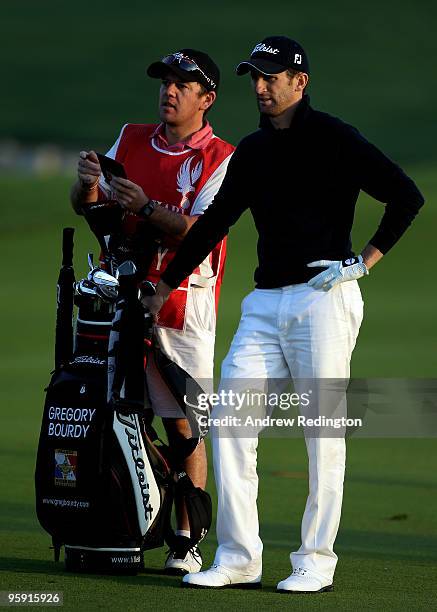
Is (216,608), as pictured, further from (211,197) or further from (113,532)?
(211,197)

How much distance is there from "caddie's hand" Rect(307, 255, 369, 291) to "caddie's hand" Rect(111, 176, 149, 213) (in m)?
0.89

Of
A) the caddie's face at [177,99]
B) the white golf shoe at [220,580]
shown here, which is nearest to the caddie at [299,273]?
the white golf shoe at [220,580]

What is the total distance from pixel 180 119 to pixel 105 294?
981 millimetres

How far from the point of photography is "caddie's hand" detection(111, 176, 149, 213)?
6.34m

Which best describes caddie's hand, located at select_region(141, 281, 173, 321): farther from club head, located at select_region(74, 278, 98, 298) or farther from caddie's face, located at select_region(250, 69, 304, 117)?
caddie's face, located at select_region(250, 69, 304, 117)

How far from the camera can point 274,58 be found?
233 inches

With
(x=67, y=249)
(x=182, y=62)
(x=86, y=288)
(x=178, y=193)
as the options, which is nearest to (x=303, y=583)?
(x=86, y=288)

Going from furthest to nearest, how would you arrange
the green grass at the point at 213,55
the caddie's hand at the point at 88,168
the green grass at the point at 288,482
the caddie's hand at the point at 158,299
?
the green grass at the point at 213,55 < the caddie's hand at the point at 88,168 < the caddie's hand at the point at 158,299 < the green grass at the point at 288,482

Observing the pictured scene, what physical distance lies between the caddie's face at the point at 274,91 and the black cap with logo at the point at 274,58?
2 cm

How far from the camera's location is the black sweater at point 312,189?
5.86 m

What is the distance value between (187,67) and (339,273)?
134 cm

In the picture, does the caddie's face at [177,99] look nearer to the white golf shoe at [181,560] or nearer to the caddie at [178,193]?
the caddie at [178,193]

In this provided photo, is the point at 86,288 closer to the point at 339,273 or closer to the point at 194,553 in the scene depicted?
the point at 339,273

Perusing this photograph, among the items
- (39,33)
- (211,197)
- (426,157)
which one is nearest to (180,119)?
(211,197)
